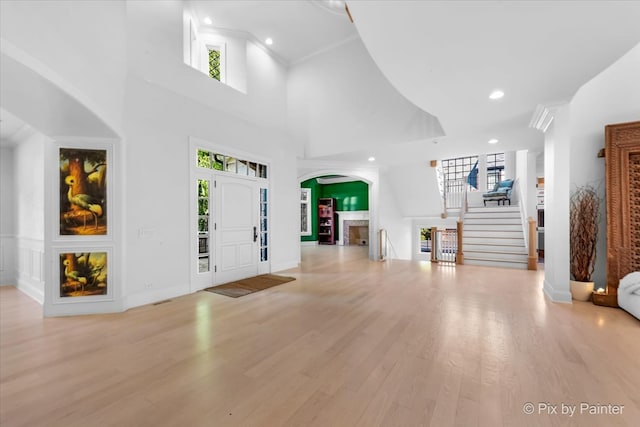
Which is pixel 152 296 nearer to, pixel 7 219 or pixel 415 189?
pixel 7 219

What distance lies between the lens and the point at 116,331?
3.03 metres

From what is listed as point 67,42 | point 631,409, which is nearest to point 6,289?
point 67,42

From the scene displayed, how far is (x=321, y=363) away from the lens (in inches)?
91.0

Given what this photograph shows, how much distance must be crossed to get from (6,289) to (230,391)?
5967mm

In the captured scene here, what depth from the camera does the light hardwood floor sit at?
5.64 ft

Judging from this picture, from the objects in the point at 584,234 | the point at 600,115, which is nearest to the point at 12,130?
the point at 584,234

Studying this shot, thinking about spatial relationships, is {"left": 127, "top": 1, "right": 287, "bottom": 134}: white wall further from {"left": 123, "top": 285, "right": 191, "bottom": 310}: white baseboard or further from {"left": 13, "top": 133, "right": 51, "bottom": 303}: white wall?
{"left": 123, "top": 285, "right": 191, "bottom": 310}: white baseboard

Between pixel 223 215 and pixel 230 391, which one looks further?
pixel 223 215

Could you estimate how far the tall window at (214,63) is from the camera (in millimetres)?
5633

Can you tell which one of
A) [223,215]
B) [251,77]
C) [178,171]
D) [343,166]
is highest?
[251,77]

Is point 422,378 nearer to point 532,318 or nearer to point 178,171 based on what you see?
point 532,318

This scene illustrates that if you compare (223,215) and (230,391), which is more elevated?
(223,215)

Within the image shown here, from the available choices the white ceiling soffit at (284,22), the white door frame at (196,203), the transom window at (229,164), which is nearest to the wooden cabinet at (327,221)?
the transom window at (229,164)

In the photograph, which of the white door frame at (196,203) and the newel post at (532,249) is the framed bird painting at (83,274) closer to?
the white door frame at (196,203)
